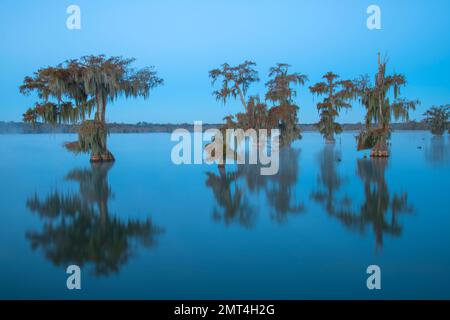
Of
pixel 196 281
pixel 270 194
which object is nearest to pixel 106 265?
pixel 196 281

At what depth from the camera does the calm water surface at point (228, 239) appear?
17.8 ft

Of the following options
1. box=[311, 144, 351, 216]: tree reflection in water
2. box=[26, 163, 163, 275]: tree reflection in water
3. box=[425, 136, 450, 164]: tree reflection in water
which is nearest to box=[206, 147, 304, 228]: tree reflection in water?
box=[311, 144, 351, 216]: tree reflection in water

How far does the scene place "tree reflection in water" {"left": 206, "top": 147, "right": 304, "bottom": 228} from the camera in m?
9.69

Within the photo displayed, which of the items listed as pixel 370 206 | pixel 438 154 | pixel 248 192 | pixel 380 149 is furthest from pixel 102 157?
pixel 438 154

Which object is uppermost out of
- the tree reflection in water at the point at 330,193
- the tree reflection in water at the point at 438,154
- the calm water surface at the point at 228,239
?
the tree reflection in water at the point at 438,154

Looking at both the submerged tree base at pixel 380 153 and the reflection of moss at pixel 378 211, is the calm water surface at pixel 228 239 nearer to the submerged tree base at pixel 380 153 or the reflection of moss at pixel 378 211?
the reflection of moss at pixel 378 211

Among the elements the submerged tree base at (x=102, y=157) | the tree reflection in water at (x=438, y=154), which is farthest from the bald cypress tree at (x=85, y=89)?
the tree reflection in water at (x=438, y=154)

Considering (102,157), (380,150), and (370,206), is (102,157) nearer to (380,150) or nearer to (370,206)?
(380,150)

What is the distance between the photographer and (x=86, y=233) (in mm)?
7992

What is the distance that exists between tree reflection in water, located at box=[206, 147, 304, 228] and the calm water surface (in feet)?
0.22

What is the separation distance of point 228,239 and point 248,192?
5.09 meters

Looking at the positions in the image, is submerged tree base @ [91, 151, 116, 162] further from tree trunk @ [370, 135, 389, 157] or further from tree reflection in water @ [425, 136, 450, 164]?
tree reflection in water @ [425, 136, 450, 164]

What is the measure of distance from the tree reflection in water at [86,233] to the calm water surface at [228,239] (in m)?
0.02
